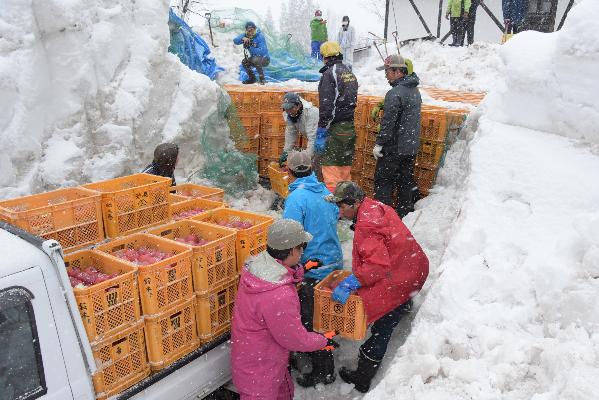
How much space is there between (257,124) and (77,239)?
17.8ft

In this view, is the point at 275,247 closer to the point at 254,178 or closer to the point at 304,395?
the point at 304,395

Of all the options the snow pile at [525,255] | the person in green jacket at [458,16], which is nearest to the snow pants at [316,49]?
the person in green jacket at [458,16]

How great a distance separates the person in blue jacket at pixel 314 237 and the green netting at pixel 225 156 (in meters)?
3.84

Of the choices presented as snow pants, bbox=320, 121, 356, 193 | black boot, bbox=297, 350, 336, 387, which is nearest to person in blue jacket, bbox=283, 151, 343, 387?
black boot, bbox=297, 350, 336, 387

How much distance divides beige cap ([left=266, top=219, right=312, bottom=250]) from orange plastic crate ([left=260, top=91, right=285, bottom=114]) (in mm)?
5609

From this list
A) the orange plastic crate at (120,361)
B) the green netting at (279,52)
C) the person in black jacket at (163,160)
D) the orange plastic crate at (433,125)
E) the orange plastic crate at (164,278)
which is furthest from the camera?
the green netting at (279,52)

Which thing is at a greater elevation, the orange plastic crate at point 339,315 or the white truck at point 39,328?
the white truck at point 39,328

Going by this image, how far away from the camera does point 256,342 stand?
141 inches

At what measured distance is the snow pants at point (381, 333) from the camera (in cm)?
442

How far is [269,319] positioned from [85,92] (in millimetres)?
4610

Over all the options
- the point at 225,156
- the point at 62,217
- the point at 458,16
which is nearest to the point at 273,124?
the point at 225,156

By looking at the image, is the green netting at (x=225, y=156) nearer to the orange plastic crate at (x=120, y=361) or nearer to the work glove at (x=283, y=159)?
the work glove at (x=283, y=159)

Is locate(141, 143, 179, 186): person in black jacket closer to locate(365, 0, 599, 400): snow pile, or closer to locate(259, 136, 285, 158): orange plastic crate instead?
locate(365, 0, 599, 400): snow pile

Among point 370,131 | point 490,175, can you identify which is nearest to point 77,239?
point 490,175
